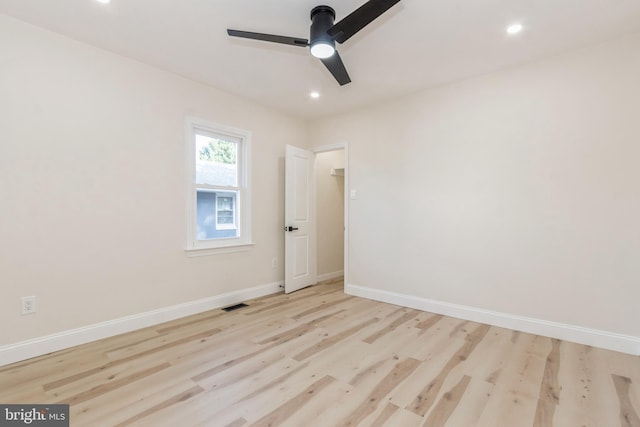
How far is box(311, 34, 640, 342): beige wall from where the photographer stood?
8.32 ft

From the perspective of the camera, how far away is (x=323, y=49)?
80.5 inches

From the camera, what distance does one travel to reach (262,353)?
7.97ft

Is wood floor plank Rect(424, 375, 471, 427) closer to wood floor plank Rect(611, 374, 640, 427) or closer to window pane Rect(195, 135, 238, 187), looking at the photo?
wood floor plank Rect(611, 374, 640, 427)

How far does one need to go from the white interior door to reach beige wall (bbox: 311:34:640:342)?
1023 millimetres

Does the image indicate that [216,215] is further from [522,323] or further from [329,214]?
[522,323]

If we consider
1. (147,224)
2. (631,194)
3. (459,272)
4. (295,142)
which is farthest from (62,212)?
(631,194)

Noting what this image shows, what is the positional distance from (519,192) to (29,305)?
4.55 metres

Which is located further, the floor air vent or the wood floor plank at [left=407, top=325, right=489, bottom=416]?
the floor air vent

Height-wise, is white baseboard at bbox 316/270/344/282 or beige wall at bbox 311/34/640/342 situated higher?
beige wall at bbox 311/34/640/342

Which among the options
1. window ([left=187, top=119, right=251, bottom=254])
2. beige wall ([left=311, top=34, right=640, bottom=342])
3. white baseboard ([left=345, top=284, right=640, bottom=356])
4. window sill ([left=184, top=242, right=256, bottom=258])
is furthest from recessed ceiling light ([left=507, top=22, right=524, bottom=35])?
window sill ([left=184, top=242, right=256, bottom=258])

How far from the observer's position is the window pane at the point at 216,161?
3.56 metres

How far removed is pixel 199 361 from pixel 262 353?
0.49m

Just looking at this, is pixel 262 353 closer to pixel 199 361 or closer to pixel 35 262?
pixel 199 361

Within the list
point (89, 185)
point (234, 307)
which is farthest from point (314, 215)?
point (89, 185)
